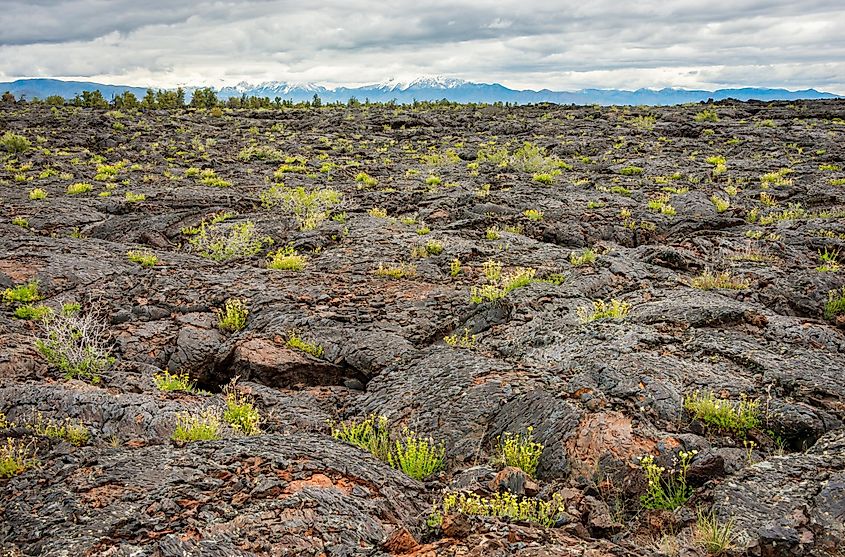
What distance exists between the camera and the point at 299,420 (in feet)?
28.5

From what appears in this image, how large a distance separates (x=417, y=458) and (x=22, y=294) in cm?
1023

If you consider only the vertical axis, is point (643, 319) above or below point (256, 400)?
above

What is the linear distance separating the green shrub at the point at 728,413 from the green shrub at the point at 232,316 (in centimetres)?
831

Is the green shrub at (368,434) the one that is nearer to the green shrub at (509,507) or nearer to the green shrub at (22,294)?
the green shrub at (509,507)

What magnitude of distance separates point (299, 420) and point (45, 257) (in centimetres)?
1023

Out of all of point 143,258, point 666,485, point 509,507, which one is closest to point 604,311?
point 666,485

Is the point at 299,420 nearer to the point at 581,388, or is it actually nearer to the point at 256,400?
the point at 256,400

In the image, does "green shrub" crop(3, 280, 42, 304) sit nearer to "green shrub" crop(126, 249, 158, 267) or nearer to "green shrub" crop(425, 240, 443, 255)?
"green shrub" crop(126, 249, 158, 267)

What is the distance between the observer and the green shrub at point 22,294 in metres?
12.6

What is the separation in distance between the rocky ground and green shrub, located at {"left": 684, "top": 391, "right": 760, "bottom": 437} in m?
0.06

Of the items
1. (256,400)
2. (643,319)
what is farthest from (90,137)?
(643,319)

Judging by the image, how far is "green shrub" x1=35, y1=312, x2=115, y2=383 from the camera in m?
9.55

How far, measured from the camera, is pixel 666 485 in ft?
21.1

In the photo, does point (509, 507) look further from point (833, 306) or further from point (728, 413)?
point (833, 306)
